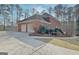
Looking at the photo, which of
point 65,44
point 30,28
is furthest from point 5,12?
point 65,44

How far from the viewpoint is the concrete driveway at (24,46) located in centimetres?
171

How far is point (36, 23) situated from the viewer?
1.72 metres

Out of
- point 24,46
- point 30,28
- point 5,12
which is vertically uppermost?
point 5,12

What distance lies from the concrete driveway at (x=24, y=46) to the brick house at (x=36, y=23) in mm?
58

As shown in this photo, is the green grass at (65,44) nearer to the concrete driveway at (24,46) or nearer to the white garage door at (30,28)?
the concrete driveway at (24,46)

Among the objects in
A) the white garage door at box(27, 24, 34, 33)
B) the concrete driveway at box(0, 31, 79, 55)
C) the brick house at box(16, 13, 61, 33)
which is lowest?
the concrete driveway at box(0, 31, 79, 55)

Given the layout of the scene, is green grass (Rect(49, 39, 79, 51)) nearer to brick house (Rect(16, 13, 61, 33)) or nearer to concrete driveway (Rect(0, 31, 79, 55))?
concrete driveway (Rect(0, 31, 79, 55))

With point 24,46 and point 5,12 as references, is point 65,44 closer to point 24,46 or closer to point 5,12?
point 24,46

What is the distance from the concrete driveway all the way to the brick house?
0.19 ft

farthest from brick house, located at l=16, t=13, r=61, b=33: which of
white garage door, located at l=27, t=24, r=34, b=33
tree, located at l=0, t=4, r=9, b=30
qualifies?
tree, located at l=0, t=4, r=9, b=30

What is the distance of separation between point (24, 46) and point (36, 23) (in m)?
0.23

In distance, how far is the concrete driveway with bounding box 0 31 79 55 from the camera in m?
1.71

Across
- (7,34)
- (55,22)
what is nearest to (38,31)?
(55,22)

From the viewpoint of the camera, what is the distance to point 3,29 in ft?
5.59
